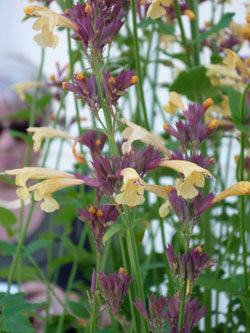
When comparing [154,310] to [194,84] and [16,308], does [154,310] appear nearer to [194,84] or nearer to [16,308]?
[16,308]

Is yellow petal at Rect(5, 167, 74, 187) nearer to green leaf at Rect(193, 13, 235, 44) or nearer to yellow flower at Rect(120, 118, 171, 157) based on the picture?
yellow flower at Rect(120, 118, 171, 157)

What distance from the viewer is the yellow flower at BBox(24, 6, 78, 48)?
0.28 m

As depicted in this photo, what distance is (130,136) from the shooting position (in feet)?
0.89

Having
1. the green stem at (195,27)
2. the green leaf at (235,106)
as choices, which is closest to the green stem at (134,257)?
the green leaf at (235,106)

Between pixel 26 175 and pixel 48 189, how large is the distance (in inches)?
0.6

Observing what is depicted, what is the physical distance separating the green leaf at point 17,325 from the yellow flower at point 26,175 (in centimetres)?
8

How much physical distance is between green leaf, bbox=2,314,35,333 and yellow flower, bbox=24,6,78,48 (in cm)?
17

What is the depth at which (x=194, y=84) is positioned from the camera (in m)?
0.40

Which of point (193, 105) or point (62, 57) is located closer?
point (193, 105)

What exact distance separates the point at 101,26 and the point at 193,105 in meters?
0.07

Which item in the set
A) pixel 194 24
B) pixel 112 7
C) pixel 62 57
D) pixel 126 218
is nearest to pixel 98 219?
pixel 126 218

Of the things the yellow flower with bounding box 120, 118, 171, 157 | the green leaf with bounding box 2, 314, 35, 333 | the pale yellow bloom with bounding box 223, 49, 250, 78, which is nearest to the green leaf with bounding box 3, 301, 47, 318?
the green leaf with bounding box 2, 314, 35, 333

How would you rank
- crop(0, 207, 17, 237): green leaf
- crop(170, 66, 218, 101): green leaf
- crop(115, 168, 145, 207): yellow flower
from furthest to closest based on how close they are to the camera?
1. crop(0, 207, 17, 237): green leaf
2. crop(170, 66, 218, 101): green leaf
3. crop(115, 168, 145, 207): yellow flower

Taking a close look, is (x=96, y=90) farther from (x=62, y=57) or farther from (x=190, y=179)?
(x=62, y=57)
